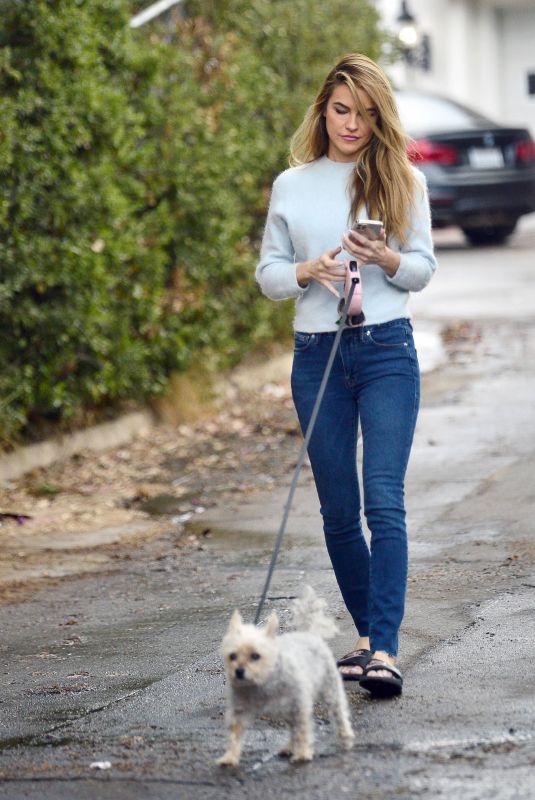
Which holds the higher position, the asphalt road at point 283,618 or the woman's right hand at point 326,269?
the woman's right hand at point 326,269

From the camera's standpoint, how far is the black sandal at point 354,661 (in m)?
4.84

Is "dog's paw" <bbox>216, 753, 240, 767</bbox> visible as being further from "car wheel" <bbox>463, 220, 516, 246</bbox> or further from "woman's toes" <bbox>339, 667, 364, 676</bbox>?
"car wheel" <bbox>463, 220, 516, 246</bbox>

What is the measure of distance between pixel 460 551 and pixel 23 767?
112 inches

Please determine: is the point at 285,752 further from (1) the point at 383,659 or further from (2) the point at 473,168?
(2) the point at 473,168

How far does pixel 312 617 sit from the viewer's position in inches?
173

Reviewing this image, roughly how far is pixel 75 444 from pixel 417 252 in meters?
4.88

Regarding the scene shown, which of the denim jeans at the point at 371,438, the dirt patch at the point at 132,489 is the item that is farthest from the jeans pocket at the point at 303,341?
the dirt patch at the point at 132,489

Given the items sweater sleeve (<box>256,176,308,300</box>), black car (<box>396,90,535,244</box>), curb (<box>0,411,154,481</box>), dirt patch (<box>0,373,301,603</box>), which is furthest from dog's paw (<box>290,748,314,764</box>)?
black car (<box>396,90,535,244</box>)

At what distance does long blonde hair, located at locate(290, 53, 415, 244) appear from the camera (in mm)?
4789

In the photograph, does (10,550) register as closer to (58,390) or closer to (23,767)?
(58,390)

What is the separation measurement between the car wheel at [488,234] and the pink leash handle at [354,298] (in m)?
14.5

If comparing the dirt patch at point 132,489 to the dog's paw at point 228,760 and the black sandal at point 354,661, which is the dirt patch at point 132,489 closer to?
the black sandal at point 354,661

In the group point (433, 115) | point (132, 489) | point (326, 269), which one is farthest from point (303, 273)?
point (433, 115)

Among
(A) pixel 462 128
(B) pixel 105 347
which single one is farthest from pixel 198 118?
(A) pixel 462 128
